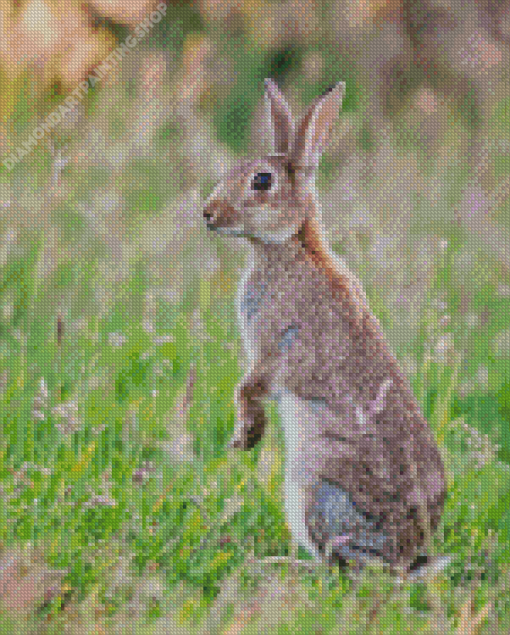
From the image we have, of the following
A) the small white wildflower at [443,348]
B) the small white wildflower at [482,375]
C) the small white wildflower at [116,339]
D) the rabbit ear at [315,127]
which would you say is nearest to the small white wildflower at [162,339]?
the small white wildflower at [116,339]

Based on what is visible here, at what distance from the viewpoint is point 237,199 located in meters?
4.06

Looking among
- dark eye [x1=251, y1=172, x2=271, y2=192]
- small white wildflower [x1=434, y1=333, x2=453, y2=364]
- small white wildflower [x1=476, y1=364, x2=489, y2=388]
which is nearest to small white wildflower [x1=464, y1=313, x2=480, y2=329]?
small white wildflower [x1=476, y1=364, x2=489, y2=388]

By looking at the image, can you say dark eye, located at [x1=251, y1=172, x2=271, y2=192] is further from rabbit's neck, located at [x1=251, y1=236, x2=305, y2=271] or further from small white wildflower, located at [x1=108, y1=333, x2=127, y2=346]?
small white wildflower, located at [x1=108, y1=333, x2=127, y2=346]

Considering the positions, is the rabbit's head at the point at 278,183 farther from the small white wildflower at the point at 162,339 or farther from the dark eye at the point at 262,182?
the small white wildflower at the point at 162,339

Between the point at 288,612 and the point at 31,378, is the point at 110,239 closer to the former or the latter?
the point at 31,378

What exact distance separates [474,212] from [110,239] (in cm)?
209

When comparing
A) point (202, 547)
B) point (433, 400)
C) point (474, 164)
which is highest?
point (474, 164)

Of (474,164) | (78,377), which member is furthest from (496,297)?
(78,377)

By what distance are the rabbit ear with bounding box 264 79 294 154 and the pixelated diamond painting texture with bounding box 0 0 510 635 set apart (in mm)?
25

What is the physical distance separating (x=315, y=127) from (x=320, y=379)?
85 centimetres

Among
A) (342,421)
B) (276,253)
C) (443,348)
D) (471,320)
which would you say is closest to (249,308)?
(276,253)

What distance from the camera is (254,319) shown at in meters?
4.21

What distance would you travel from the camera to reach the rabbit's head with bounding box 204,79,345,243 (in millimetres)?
4062

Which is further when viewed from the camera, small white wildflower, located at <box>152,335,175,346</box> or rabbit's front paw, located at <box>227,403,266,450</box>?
small white wildflower, located at <box>152,335,175,346</box>
